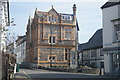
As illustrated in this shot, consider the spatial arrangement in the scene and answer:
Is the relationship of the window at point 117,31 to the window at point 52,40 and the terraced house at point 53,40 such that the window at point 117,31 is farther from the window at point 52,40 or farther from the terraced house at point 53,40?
the window at point 52,40

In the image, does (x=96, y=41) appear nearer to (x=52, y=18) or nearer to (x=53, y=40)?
(x=53, y=40)

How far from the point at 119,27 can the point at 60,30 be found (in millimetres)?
31374

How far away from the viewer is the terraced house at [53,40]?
55.9m

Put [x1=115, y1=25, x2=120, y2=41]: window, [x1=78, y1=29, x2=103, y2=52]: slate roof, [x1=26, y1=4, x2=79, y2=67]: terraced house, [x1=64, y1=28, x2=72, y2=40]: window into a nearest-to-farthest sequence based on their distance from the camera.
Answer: [x1=115, y1=25, x2=120, y2=41]: window
[x1=78, y1=29, x2=103, y2=52]: slate roof
[x1=26, y1=4, x2=79, y2=67]: terraced house
[x1=64, y1=28, x2=72, y2=40]: window

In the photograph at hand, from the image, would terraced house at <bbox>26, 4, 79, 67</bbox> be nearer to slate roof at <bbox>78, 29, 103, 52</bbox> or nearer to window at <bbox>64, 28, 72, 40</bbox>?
window at <bbox>64, 28, 72, 40</bbox>

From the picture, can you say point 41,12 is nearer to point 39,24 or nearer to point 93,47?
point 39,24

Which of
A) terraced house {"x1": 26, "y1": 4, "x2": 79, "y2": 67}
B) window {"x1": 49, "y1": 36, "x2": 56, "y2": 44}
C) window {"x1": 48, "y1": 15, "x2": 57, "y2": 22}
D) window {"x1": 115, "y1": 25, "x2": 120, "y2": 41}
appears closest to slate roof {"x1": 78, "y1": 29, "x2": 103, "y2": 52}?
terraced house {"x1": 26, "y1": 4, "x2": 79, "y2": 67}

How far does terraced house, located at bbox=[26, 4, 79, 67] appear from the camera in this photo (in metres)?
55.9

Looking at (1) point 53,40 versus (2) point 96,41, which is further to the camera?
(1) point 53,40

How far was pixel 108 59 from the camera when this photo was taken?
93.6ft

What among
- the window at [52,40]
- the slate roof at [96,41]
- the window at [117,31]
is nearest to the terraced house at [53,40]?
the window at [52,40]

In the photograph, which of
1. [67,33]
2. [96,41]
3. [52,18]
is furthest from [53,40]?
[96,41]

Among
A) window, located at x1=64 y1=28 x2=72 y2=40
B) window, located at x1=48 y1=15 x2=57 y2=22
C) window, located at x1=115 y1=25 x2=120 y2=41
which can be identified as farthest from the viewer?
window, located at x1=64 y1=28 x2=72 y2=40

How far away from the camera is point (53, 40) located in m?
57.5
